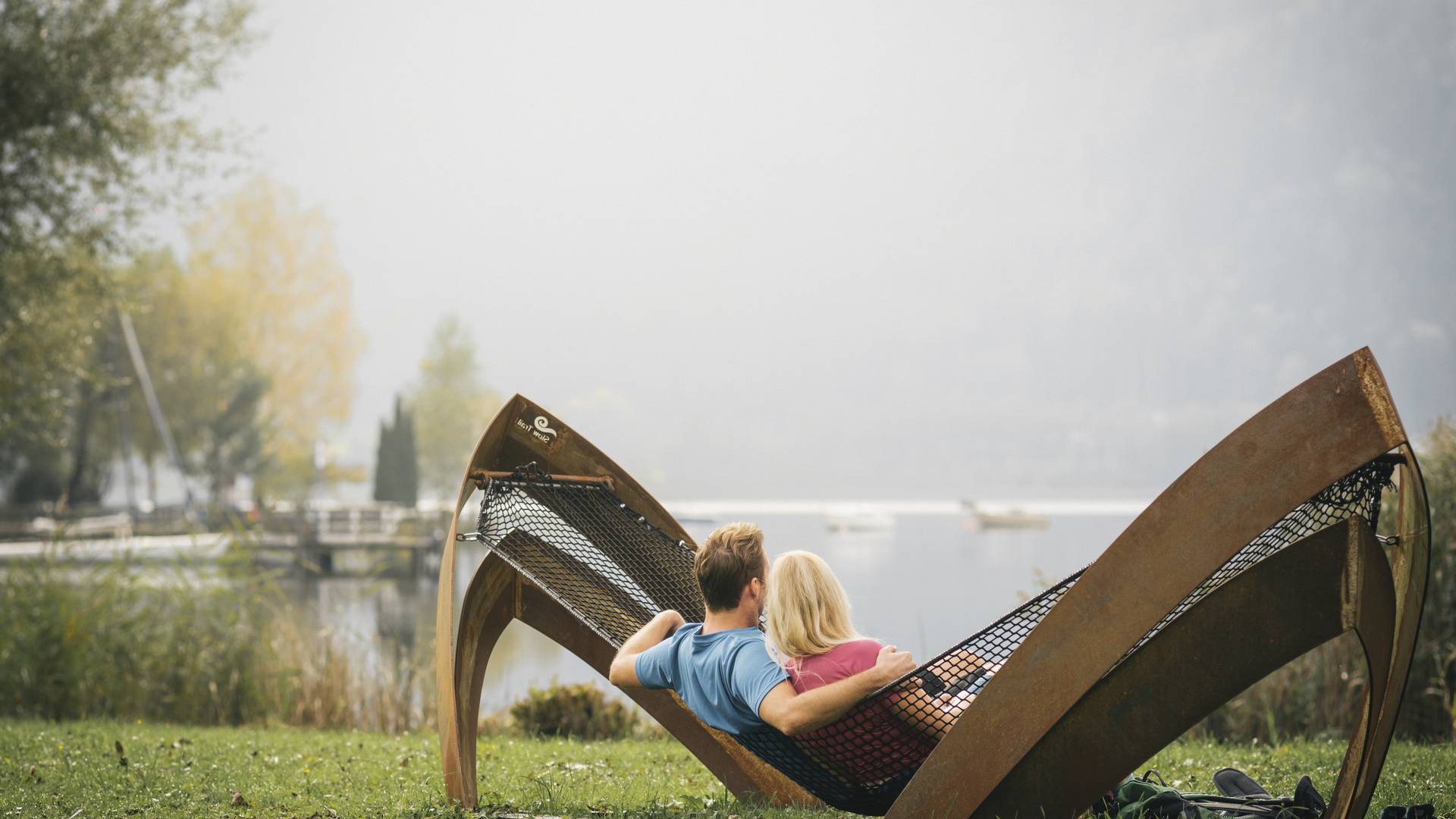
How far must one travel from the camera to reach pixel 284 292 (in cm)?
3416

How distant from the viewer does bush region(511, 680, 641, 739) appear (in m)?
6.29

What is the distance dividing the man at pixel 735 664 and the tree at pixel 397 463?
32839 millimetres

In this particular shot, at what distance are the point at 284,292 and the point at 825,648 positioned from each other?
3487cm

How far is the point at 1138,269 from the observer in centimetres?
13500

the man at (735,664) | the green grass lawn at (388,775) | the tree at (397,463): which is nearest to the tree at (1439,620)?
the green grass lawn at (388,775)

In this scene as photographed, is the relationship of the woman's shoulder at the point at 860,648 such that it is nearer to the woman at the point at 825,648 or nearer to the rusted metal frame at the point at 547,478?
the woman at the point at 825,648

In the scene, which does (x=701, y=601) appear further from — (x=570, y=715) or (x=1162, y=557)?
(x=570, y=715)

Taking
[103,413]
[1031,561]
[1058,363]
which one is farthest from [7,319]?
[1058,363]

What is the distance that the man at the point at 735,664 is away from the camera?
2537mm

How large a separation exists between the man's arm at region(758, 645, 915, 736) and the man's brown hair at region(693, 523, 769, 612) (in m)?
0.32

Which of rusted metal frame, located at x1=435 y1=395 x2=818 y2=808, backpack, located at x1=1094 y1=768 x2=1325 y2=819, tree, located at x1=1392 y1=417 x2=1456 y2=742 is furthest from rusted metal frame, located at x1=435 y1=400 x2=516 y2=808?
tree, located at x1=1392 y1=417 x2=1456 y2=742

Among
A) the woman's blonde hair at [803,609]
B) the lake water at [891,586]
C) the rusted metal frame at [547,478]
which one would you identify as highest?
the rusted metal frame at [547,478]

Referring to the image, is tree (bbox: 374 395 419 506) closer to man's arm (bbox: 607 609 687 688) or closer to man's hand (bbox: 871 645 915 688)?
man's arm (bbox: 607 609 687 688)

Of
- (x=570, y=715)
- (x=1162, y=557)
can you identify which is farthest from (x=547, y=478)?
(x=570, y=715)
